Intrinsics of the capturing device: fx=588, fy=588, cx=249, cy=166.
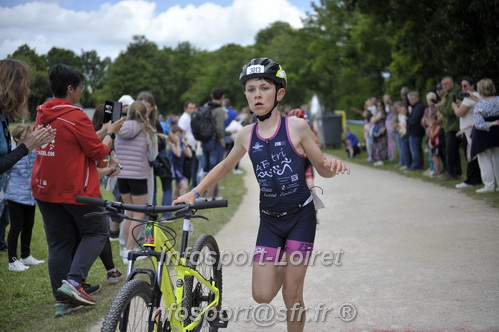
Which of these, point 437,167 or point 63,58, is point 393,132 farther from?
point 63,58

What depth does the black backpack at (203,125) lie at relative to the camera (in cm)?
1298

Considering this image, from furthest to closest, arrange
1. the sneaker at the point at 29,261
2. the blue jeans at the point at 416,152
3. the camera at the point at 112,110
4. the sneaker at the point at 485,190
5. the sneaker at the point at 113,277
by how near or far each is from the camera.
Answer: the blue jeans at the point at 416,152, the sneaker at the point at 485,190, the sneaker at the point at 29,261, the sneaker at the point at 113,277, the camera at the point at 112,110

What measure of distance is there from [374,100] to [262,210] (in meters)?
19.1

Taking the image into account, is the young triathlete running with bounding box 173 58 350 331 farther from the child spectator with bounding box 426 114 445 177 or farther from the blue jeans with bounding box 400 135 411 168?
the blue jeans with bounding box 400 135 411 168

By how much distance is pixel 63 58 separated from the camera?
843 cm

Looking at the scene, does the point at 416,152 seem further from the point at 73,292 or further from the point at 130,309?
the point at 130,309

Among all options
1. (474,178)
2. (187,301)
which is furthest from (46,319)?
(474,178)

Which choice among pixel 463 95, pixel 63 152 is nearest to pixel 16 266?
pixel 63 152

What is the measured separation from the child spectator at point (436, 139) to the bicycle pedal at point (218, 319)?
11686mm

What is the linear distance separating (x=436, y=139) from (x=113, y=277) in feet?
35.0

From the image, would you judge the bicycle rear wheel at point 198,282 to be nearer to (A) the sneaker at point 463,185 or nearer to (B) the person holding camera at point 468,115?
(B) the person holding camera at point 468,115

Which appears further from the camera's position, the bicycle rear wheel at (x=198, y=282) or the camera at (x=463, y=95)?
the camera at (x=463, y=95)

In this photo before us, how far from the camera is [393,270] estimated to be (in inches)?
275

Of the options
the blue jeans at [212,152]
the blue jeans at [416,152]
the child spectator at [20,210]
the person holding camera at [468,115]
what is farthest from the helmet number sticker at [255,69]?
the blue jeans at [416,152]
